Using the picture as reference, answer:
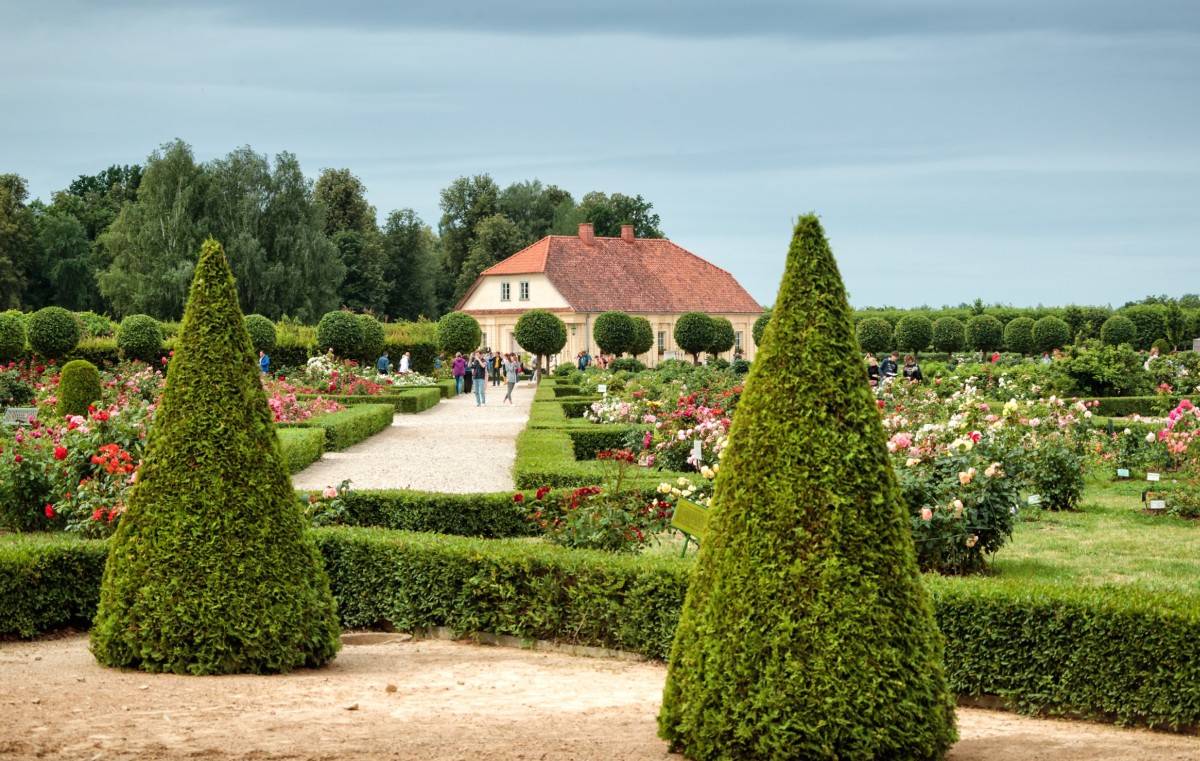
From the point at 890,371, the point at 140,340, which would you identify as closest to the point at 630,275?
the point at 140,340

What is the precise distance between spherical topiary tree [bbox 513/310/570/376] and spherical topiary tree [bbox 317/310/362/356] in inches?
266

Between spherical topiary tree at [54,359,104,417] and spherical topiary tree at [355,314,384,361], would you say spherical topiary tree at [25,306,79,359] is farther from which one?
spherical topiary tree at [54,359,104,417]

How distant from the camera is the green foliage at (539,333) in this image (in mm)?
40438

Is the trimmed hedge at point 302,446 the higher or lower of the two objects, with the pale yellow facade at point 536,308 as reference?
lower

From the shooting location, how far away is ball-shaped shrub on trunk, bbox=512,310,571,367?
4044 centimetres

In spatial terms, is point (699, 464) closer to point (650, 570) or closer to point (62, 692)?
point (650, 570)

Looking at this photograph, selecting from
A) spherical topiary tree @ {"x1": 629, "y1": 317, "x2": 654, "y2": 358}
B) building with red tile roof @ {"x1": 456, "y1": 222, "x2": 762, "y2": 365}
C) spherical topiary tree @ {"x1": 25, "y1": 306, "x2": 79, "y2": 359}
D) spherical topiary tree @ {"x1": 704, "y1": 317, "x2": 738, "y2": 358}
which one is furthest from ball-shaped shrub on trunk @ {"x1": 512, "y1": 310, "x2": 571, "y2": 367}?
spherical topiary tree @ {"x1": 25, "y1": 306, "x2": 79, "y2": 359}

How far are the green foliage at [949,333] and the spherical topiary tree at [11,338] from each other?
118 ft

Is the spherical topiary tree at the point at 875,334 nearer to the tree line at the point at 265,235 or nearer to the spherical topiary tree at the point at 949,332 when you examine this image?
the spherical topiary tree at the point at 949,332

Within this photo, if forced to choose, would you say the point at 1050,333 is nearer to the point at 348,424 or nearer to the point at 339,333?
the point at 339,333

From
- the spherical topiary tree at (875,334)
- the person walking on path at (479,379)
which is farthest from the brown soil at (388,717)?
the spherical topiary tree at (875,334)

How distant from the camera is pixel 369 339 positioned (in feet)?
119

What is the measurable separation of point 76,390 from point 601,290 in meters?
34.0

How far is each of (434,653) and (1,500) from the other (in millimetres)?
5194
